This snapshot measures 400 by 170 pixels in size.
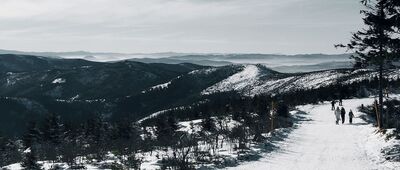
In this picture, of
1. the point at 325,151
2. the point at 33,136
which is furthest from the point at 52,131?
the point at 325,151

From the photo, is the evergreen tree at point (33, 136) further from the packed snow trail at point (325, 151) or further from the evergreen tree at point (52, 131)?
the packed snow trail at point (325, 151)

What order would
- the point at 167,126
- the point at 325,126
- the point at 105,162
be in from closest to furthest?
1. the point at 105,162
2. the point at 325,126
3. the point at 167,126

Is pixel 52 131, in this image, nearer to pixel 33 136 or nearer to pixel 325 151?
pixel 33 136

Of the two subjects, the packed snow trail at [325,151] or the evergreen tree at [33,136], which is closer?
the packed snow trail at [325,151]

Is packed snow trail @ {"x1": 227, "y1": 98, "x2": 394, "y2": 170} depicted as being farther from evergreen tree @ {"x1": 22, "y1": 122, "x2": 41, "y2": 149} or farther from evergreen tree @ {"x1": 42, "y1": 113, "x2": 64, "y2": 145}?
evergreen tree @ {"x1": 22, "y1": 122, "x2": 41, "y2": 149}

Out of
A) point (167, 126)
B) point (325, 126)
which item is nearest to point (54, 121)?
point (167, 126)

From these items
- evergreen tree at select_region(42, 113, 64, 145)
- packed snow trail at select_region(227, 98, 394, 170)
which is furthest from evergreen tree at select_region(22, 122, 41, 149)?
packed snow trail at select_region(227, 98, 394, 170)

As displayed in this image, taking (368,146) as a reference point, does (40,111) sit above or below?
below

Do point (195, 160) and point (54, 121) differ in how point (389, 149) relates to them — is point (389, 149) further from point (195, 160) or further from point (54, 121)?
point (54, 121)

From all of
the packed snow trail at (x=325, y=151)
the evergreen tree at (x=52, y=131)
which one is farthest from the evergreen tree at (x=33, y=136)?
the packed snow trail at (x=325, y=151)
